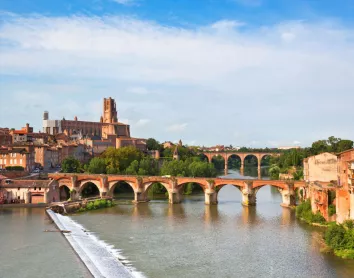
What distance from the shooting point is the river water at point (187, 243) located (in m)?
22.5

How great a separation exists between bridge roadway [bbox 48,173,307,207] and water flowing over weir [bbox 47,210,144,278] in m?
14.9

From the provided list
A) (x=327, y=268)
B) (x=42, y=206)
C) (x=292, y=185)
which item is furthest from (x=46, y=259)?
(x=292, y=185)

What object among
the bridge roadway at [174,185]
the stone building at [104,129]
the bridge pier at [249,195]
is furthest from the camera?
the stone building at [104,129]

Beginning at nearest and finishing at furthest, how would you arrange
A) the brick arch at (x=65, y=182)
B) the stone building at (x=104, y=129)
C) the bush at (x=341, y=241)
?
the bush at (x=341, y=241)
the brick arch at (x=65, y=182)
the stone building at (x=104, y=129)

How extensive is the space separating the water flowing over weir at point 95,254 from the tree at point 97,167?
27441 mm

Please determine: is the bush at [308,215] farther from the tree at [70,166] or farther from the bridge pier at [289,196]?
the tree at [70,166]

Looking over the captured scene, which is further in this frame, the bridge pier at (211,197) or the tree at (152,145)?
the tree at (152,145)

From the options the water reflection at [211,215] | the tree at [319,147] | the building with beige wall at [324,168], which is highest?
the tree at [319,147]

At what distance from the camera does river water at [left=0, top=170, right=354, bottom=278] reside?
22453 mm

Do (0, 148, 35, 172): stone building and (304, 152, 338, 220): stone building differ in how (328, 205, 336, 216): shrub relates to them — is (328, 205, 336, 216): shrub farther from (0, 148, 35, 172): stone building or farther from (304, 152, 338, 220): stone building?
(0, 148, 35, 172): stone building

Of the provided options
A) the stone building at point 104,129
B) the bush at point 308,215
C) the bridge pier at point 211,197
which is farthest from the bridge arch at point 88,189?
the stone building at point 104,129

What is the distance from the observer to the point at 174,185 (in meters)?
46.9

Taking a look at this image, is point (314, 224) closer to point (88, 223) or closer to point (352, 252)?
point (352, 252)

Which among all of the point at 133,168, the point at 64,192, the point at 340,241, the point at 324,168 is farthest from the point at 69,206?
the point at 340,241
